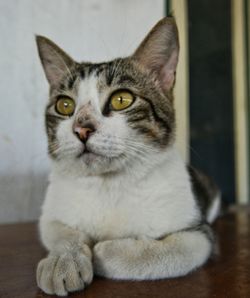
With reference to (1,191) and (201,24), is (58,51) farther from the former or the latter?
(201,24)

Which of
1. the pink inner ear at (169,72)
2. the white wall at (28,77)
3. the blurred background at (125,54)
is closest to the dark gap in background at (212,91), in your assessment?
the blurred background at (125,54)

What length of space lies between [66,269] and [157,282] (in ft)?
0.58

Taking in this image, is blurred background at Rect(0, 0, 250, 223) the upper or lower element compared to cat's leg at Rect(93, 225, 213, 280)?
upper

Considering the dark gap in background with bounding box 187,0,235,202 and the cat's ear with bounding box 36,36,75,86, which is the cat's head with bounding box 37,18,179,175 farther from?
the dark gap in background with bounding box 187,0,235,202

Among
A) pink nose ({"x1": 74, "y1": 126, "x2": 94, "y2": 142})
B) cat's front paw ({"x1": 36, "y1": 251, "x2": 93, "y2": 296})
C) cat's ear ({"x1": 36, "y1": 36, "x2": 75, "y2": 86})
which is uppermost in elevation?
cat's ear ({"x1": 36, "y1": 36, "x2": 75, "y2": 86})

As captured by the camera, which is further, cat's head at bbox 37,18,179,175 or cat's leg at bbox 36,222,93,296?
cat's head at bbox 37,18,179,175

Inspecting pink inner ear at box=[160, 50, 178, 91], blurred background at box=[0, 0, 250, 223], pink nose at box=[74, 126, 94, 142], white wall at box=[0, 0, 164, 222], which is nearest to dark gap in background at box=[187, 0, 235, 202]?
blurred background at box=[0, 0, 250, 223]

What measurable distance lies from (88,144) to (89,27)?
37.1 inches

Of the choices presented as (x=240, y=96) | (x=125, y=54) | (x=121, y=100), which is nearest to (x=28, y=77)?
(x=125, y=54)

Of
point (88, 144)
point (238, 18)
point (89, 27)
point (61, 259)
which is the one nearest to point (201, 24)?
point (238, 18)

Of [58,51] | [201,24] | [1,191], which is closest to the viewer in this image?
[58,51]

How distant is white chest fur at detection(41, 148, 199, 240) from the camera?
849mm

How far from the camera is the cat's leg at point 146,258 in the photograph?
0.73 metres

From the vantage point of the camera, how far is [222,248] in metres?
1.01
